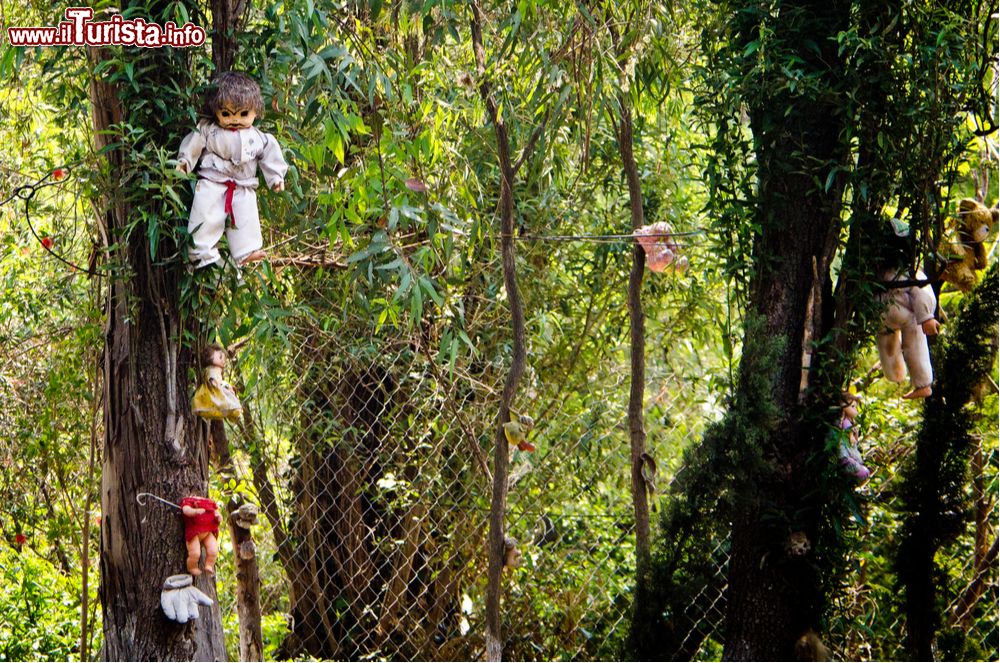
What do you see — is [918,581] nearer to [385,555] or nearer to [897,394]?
[897,394]

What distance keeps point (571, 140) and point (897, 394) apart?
1.53 m

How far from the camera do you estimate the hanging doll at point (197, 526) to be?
257cm

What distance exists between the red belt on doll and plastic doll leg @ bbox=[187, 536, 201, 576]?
737mm

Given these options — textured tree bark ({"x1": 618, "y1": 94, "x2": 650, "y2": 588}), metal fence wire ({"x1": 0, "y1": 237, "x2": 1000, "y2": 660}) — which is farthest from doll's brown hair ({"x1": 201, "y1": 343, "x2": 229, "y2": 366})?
textured tree bark ({"x1": 618, "y1": 94, "x2": 650, "y2": 588})

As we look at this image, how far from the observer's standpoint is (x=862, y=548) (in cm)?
281

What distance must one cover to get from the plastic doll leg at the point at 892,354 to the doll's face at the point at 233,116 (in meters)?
1.62

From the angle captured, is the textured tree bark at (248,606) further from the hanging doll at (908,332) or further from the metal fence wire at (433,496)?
the hanging doll at (908,332)

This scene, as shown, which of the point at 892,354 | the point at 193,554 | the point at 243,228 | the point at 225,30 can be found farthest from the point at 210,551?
the point at 892,354

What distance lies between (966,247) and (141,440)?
6.69ft

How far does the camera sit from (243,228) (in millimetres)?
2527

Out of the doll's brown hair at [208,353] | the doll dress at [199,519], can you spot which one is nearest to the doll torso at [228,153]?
the doll's brown hair at [208,353]

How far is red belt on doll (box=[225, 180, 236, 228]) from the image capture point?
2.50 meters

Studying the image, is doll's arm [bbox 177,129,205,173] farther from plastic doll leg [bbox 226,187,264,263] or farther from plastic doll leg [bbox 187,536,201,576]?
plastic doll leg [bbox 187,536,201,576]

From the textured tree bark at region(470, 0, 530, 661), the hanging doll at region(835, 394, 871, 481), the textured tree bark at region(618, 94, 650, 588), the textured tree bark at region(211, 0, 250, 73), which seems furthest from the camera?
the textured tree bark at region(618, 94, 650, 588)
